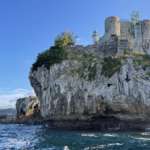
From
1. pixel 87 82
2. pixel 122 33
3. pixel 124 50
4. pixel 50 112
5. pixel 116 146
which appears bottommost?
pixel 116 146

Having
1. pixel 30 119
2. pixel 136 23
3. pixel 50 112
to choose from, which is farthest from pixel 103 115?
pixel 30 119

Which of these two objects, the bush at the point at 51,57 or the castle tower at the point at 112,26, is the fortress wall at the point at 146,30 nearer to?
the castle tower at the point at 112,26

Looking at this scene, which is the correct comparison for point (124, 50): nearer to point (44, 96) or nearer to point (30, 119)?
point (44, 96)

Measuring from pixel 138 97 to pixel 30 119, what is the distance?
45360mm

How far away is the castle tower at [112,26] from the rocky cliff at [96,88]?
9949 mm

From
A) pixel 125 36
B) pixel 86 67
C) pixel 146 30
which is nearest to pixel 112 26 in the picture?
pixel 125 36

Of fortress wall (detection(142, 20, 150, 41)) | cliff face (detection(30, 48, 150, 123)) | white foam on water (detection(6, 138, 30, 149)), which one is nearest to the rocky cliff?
cliff face (detection(30, 48, 150, 123))

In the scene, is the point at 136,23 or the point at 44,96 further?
the point at 136,23

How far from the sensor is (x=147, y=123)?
50750 millimetres

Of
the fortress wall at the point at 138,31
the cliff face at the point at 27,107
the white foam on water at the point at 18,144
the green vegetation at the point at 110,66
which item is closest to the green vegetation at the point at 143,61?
the green vegetation at the point at 110,66

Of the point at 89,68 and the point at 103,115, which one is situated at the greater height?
the point at 89,68

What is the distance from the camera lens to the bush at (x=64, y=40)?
61.8 meters

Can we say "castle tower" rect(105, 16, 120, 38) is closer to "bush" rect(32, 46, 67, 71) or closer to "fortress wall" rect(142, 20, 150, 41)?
"fortress wall" rect(142, 20, 150, 41)

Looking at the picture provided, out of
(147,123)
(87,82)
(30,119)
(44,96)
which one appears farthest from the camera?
(30,119)
